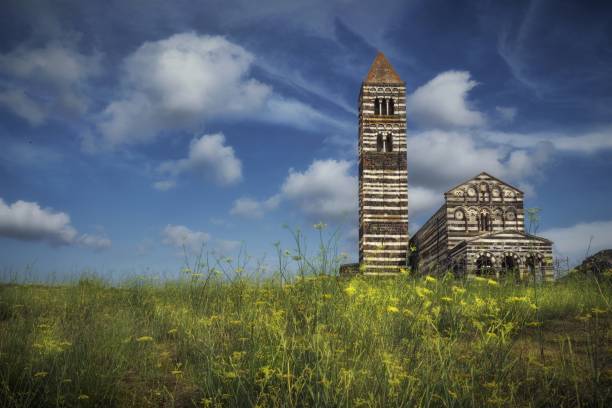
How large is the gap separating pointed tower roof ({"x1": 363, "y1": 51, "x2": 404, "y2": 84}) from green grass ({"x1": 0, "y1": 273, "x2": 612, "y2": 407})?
2423 cm

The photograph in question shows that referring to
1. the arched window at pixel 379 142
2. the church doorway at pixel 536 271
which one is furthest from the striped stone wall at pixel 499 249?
the church doorway at pixel 536 271

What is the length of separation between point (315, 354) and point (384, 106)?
2744 cm

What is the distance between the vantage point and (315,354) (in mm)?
3826

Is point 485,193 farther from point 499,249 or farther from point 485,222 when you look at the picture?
point 499,249

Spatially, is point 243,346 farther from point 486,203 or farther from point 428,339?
point 486,203

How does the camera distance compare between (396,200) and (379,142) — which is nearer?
(396,200)

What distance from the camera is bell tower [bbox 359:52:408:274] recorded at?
27069 mm

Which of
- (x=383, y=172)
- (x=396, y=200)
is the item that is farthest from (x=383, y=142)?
(x=396, y=200)

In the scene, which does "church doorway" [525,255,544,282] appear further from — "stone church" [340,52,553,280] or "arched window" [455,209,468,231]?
"arched window" [455,209,468,231]

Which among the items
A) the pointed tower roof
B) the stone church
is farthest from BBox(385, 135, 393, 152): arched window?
the pointed tower roof

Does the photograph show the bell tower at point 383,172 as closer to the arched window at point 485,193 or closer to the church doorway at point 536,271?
the arched window at point 485,193

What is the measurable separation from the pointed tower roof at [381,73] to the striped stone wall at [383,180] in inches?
12.9

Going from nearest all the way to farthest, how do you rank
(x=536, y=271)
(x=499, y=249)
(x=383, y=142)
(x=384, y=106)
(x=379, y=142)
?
(x=536, y=271)
(x=499, y=249)
(x=383, y=142)
(x=379, y=142)
(x=384, y=106)

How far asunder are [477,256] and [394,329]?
1884 centimetres
